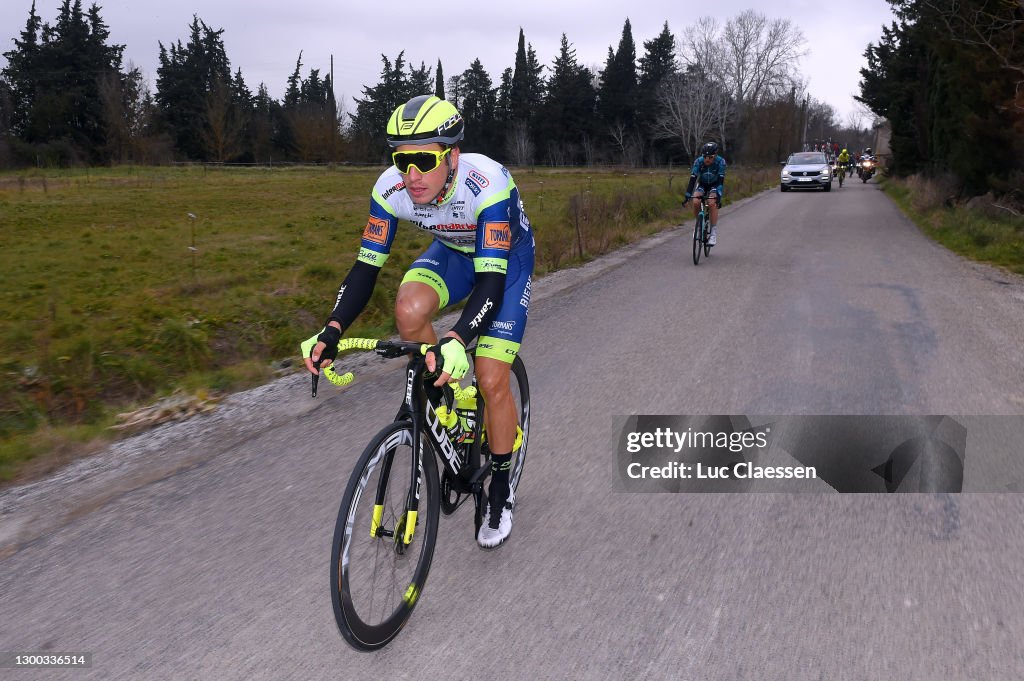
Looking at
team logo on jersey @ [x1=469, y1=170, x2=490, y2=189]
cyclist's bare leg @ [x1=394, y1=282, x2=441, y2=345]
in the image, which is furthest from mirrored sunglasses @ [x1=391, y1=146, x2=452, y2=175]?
cyclist's bare leg @ [x1=394, y1=282, x2=441, y2=345]

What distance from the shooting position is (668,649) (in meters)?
2.72

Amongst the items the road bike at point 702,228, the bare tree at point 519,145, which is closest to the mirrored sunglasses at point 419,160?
the road bike at point 702,228

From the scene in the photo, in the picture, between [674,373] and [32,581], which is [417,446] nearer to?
[32,581]

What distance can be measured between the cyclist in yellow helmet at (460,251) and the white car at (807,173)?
34.6m

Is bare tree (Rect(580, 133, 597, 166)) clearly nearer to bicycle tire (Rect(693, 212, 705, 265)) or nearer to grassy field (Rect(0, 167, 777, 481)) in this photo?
grassy field (Rect(0, 167, 777, 481))

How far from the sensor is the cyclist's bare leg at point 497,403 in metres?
3.27

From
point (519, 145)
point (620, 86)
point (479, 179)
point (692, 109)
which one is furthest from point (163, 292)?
point (620, 86)

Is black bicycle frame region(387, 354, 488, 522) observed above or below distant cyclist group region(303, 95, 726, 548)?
below

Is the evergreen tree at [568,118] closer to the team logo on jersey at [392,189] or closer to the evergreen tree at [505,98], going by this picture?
the evergreen tree at [505,98]

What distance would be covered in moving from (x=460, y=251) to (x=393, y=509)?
4.62 feet

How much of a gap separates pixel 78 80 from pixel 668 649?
7904 cm

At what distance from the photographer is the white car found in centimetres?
3444

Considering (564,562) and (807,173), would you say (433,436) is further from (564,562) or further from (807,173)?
(807,173)

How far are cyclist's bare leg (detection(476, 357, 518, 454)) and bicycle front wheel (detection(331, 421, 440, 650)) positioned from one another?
468mm
